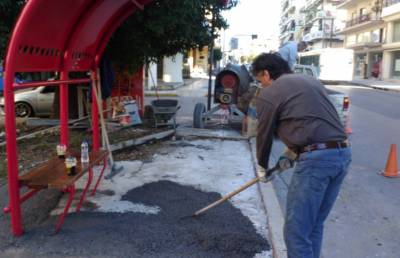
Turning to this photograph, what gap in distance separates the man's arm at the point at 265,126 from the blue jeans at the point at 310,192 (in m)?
0.25

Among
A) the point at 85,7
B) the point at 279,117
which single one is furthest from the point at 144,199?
the point at 279,117

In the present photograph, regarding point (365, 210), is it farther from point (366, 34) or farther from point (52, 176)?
point (366, 34)

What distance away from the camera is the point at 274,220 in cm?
469

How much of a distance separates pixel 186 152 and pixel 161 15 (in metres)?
2.45

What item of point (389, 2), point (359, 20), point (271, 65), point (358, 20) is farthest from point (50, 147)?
point (358, 20)

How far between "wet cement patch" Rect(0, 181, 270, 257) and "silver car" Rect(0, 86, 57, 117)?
9278mm

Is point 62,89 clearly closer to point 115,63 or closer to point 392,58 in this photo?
point 115,63

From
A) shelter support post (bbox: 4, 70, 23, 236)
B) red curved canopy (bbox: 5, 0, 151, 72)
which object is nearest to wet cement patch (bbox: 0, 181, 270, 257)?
shelter support post (bbox: 4, 70, 23, 236)

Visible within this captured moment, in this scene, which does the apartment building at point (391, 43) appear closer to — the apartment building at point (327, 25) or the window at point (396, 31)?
the window at point (396, 31)

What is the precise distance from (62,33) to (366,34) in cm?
5497

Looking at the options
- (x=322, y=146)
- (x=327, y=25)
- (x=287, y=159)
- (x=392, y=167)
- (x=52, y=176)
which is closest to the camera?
(x=322, y=146)

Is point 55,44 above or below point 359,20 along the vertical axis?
below

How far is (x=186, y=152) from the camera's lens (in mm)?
8086

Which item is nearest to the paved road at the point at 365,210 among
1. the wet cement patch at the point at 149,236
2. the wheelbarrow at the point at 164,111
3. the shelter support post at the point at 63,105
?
the wet cement patch at the point at 149,236
